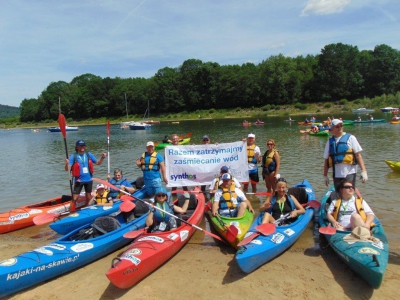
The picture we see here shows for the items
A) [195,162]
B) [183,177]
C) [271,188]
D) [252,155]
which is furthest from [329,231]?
[183,177]

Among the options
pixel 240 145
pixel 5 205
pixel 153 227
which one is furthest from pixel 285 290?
pixel 5 205

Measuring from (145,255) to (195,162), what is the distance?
4.42 metres

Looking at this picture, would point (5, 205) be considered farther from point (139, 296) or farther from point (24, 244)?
point (139, 296)

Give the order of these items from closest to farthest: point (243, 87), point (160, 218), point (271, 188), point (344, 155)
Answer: point (344, 155) → point (160, 218) → point (271, 188) → point (243, 87)

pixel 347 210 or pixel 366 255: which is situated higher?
pixel 347 210

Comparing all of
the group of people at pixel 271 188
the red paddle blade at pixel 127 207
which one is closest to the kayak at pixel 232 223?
the group of people at pixel 271 188

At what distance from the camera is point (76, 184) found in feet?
27.4

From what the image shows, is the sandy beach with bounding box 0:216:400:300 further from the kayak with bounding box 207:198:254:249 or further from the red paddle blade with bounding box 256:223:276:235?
the red paddle blade with bounding box 256:223:276:235

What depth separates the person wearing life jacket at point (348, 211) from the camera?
5609 millimetres

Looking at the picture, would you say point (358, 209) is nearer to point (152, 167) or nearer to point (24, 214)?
point (152, 167)

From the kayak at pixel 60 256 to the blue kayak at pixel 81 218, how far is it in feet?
3.14

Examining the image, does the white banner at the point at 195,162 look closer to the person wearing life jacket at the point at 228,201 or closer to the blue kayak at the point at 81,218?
the blue kayak at the point at 81,218

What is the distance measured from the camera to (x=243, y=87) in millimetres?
76062

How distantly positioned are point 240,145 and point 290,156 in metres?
8.57
